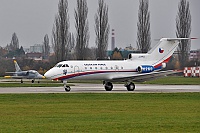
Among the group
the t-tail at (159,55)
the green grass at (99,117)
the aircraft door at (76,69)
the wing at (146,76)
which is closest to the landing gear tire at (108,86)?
the wing at (146,76)

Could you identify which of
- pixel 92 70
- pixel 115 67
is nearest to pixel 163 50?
pixel 115 67

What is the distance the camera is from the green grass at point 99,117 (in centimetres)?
2550

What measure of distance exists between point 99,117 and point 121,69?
31.6 metres

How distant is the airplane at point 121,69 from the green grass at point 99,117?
19.1 metres

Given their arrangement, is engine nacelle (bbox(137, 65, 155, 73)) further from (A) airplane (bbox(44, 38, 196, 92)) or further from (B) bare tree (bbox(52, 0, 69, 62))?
(B) bare tree (bbox(52, 0, 69, 62))

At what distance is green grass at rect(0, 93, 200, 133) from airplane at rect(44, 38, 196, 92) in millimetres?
19130

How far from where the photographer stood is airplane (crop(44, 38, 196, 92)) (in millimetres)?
60031

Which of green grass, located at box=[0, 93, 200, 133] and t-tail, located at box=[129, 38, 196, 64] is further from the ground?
t-tail, located at box=[129, 38, 196, 64]

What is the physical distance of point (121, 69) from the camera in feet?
203

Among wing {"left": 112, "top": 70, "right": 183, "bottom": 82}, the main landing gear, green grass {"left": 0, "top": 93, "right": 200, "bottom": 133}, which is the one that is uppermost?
wing {"left": 112, "top": 70, "right": 183, "bottom": 82}

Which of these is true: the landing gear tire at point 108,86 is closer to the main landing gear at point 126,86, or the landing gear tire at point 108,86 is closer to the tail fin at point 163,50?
the main landing gear at point 126,86

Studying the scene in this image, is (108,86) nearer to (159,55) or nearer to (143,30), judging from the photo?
(159,55)

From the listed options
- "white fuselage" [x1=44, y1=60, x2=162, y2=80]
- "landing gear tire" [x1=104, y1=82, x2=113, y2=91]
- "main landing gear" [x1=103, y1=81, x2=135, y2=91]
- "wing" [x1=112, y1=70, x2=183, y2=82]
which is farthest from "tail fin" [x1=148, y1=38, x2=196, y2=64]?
"landing gear tire" [x1=104, y1=82, x2=113, y2=91]

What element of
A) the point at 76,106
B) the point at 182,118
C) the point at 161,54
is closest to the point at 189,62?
the point at 161,54
